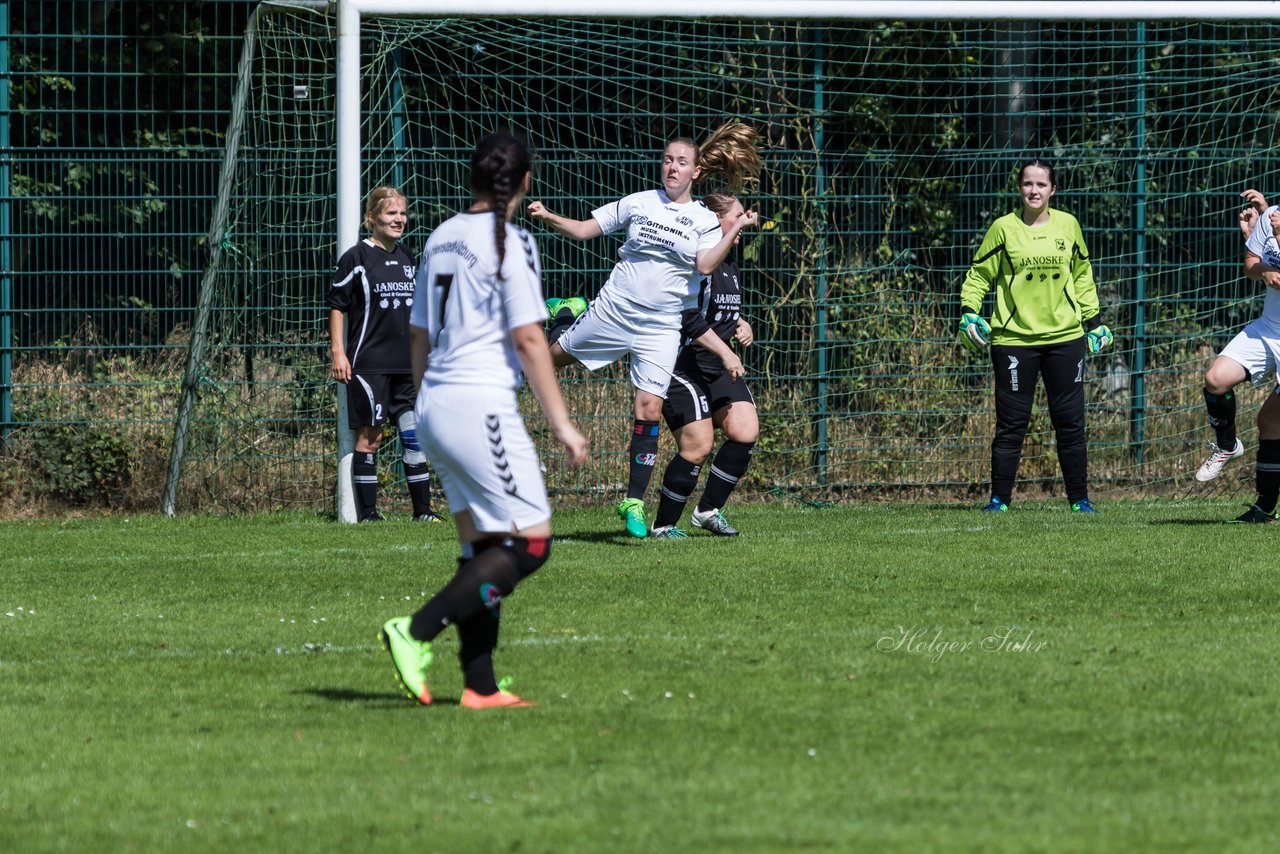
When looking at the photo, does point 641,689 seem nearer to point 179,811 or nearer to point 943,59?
point 179,811

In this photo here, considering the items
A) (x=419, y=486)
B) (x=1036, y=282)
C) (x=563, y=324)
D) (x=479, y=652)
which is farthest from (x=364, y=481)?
(x=479, y=652)

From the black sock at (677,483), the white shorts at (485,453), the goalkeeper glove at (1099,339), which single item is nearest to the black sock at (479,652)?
the white shorts at (485,453)

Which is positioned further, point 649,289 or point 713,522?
point 713,522

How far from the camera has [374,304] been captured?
11.1 m

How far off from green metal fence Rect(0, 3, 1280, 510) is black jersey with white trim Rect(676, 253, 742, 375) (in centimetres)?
265

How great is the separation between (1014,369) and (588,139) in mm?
3806

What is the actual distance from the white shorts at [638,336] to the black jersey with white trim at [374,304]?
1.97 meters

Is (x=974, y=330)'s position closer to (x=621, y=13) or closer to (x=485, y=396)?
(x=621, y=13)

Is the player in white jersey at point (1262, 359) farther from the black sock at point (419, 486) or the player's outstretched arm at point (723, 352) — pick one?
the black sock at point (419, 486)

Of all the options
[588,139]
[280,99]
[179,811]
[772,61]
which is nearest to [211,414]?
[280,99]

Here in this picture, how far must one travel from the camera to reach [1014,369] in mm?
11516

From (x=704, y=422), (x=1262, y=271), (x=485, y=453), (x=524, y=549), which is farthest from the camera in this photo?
(x=1262, y=271)

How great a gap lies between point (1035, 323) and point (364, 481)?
4.48 meters

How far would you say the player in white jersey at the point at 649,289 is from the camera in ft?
31.1
